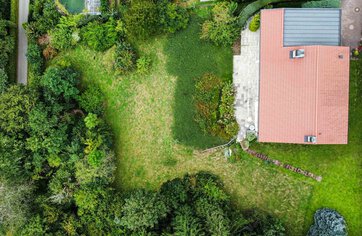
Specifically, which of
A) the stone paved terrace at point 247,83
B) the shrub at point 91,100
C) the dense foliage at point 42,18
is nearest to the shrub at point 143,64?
the shrub at point 91,100

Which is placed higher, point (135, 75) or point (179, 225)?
point (135, 75)

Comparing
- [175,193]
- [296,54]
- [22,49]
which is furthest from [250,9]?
[22,49]

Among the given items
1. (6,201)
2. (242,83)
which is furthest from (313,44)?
(6,201)

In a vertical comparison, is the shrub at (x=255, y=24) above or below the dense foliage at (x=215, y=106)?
above

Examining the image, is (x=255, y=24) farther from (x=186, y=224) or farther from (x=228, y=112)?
(x=186, y=224)

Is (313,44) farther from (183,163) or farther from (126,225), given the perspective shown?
(126,225)

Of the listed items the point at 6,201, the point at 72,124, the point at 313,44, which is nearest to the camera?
the point at 313,44

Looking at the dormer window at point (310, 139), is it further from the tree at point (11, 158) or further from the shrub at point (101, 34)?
the tree at point (11, 158)
